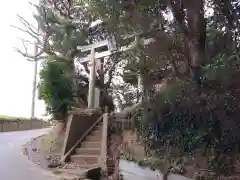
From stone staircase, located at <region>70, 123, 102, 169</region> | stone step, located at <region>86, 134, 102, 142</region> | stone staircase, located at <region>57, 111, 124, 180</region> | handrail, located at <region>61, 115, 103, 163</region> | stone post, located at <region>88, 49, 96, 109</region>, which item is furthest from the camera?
stone post, located at <region>88, 49, 96, 109</region>

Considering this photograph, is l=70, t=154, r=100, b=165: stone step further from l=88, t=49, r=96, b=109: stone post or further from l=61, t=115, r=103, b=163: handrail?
l=88, t=49, r=96, b=109: stone post

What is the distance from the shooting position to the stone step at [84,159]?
1081cm

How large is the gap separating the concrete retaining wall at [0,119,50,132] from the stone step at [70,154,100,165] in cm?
1343

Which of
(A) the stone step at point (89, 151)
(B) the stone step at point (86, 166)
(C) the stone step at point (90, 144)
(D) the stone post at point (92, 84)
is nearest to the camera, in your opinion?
(B) the stone step at point (86, 166)

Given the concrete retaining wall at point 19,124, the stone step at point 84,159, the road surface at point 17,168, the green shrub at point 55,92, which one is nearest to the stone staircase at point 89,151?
the stone step at point 84,159

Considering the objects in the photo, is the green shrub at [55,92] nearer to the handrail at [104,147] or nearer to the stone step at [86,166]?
the handrail at [104,147]

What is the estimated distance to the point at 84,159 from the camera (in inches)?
433

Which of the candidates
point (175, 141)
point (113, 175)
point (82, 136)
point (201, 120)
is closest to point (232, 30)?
point (201, 120)

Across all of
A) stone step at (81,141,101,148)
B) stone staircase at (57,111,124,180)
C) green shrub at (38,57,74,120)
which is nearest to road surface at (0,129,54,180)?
stone staircase at (57,111,124,180)

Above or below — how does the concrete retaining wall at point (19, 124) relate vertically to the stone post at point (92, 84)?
below

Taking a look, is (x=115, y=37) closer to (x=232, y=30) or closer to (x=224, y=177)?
(x=232, y=30)

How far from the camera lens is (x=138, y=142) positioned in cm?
956

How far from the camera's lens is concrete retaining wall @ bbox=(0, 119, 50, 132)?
24138 millimetres

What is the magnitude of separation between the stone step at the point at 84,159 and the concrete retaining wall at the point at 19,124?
13.4 m
